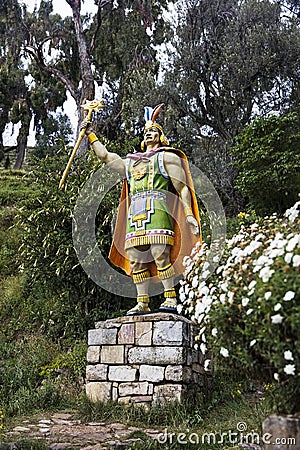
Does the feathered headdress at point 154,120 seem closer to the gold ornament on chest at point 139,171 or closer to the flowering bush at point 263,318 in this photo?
the gold ornament on chest at point 139,171

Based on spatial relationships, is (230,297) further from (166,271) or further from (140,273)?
(140,273)

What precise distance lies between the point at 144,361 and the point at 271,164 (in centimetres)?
664

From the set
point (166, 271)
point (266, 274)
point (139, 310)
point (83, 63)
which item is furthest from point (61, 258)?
point (83, 63)

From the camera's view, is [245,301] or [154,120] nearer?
[245,301]

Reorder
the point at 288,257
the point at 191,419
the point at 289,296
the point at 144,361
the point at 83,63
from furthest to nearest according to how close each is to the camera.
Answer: the point at 83,63 < the point at 144,361 < the point at 191,419 < the point at 288,257 < the point at 289,296

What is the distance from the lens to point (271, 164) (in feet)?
35.6

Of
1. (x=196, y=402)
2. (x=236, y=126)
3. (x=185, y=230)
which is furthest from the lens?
(x=236, y=126)

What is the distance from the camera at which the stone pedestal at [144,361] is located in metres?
5.08

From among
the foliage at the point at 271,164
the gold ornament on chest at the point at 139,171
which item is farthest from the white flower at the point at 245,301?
the foliage at the point at 271,164

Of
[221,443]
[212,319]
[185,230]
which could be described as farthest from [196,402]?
[212,319]

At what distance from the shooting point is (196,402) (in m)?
5.18

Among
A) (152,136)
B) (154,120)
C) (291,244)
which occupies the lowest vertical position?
(291,244)

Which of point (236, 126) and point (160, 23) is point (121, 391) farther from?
point (160, 23)

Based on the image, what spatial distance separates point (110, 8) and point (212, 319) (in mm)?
13898
